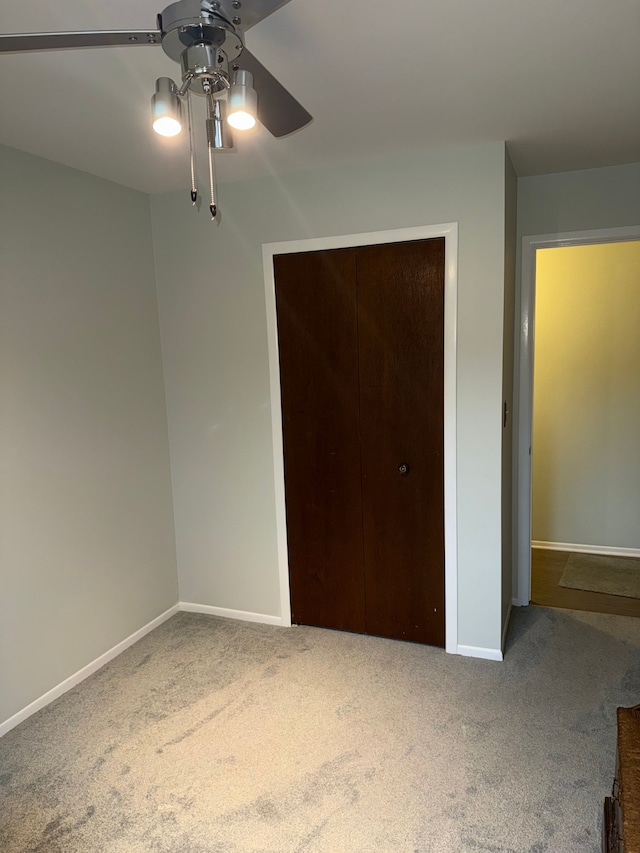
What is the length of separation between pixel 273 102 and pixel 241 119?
0.74 ft

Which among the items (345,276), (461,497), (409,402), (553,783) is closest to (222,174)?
(345,276)

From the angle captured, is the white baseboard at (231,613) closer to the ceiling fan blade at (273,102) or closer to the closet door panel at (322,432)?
the closet door panel at (322,432)

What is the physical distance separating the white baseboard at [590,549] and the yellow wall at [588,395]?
1.2 inches

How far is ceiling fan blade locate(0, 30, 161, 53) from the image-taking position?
1.01 meters

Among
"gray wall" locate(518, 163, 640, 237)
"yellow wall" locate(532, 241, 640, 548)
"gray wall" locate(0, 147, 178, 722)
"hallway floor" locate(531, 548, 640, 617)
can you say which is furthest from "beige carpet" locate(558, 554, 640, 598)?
"gray wall" locate(0, 147, 178, 722)

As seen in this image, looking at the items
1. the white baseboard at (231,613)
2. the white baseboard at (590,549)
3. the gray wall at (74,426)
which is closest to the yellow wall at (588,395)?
the white baseboard at (590,549)

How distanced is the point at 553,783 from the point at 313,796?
838 mm

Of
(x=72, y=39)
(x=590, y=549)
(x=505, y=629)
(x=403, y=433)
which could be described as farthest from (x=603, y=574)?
(x=72, y=39)

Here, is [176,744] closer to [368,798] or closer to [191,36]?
[368,798]

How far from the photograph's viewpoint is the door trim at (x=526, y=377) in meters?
2.89

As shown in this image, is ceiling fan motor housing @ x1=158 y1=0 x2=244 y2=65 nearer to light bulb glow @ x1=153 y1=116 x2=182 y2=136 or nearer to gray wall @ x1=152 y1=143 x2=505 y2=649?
light bulb glow @ x1=153 y1=116 x2=182 y2=136

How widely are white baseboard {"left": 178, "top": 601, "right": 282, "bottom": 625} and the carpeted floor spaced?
16 centimetres

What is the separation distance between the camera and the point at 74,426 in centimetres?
259

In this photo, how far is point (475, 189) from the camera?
2.46m
